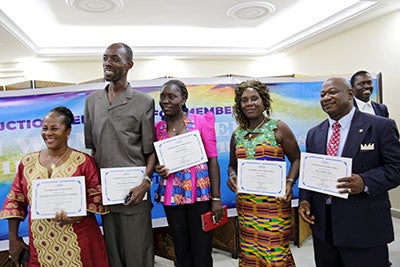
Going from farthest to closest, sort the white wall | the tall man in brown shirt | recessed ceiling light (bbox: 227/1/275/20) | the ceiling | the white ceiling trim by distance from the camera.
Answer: recessed ceiling light (bbox: 227/1/275/20), the ceiling, the white ceiling trim, the white wall, the tall man in brown shirt

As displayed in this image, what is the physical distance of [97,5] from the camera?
5.08 metres

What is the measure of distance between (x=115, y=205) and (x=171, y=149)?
45cm

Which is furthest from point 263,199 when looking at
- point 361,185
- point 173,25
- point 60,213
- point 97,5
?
point 173,25

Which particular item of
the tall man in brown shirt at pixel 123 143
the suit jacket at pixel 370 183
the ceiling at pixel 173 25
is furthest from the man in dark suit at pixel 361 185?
the ceiling at pixel 173 25

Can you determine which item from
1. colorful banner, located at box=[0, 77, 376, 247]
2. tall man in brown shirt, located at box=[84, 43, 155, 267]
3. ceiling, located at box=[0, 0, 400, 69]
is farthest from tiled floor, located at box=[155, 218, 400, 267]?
ceiling, located at box=[0, 0, 400, 69]

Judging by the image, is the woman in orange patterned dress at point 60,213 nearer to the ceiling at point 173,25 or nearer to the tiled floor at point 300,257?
the tiled floor at point 300,257

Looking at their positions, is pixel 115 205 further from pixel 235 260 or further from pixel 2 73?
pixel 2 73

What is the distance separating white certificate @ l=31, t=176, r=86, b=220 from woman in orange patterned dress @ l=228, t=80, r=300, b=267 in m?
0.90

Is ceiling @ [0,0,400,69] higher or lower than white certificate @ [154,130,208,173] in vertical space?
higher

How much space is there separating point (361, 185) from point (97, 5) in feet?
16.5

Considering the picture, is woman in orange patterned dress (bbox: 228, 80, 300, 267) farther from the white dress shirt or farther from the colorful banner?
the white dress shirt

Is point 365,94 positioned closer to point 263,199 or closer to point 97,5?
point 263,199

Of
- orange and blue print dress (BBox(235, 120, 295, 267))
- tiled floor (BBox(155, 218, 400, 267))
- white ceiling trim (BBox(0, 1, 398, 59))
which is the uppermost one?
white ceiling trim (BBox(0, 1, 398, 59))

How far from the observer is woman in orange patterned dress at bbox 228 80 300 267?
177 cm
